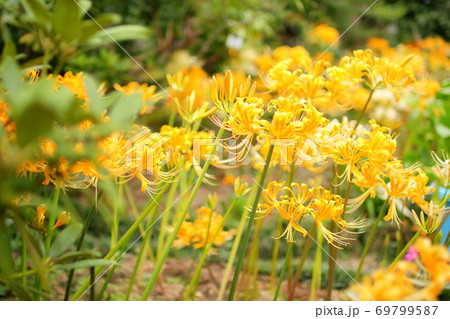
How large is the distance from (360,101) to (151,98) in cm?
37

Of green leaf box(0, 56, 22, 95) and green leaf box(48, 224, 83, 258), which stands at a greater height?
green leaf box(0, 56, 22, 95)

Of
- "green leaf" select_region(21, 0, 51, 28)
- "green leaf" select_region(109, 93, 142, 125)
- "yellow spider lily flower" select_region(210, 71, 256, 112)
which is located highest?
"green leaf" select_region(21, 0, 51, 28)

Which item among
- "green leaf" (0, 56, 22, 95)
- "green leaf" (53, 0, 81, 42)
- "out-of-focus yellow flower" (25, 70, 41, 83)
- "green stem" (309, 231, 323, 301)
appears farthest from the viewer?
"green stem" (309, 231, 323, 301)

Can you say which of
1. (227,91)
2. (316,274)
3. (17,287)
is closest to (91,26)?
(227,91)

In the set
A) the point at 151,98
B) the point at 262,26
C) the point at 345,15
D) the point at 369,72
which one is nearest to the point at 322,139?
the point at 369,72

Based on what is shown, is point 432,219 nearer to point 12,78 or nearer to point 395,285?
point 395,285

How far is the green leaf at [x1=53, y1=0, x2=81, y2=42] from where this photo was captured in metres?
0.47

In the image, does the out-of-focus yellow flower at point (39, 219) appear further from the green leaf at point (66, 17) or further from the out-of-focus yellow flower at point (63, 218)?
the green leaf at point (66, 17)

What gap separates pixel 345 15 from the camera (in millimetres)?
2549

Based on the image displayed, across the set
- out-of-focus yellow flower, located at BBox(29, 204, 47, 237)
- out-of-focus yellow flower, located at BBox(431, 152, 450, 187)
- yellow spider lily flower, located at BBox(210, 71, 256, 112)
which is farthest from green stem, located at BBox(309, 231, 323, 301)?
out-of-focus yellow flower, located at BBox(29, 204, 47, 237)

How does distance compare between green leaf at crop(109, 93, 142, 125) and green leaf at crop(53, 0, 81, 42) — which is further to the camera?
green leaf at crop(53, 0, 81, 42)

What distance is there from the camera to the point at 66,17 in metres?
0.47

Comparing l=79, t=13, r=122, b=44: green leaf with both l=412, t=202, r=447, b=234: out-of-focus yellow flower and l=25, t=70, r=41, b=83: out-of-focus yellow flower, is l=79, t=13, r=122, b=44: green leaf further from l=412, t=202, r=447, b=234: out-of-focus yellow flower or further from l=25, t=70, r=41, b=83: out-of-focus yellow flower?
l=412, t=202, r=447, b=234: out-of-focus yellow flower

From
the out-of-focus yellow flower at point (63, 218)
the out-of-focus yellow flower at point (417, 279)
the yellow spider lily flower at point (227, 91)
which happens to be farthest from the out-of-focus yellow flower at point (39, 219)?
the out-of-focus yellow flower at point (417, 279)
